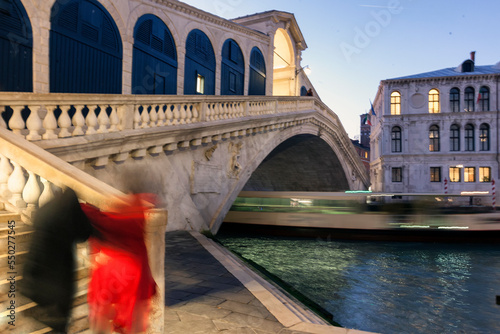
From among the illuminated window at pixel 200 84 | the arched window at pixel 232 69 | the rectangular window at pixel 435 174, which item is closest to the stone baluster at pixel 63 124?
the illuminated window at pixel 200 84

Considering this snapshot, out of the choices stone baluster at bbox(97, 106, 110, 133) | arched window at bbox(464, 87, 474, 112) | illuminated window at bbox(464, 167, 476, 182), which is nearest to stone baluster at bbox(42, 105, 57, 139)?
stone baluster at bbox(97, 106, 110, 133)

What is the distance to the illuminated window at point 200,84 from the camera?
1448cm

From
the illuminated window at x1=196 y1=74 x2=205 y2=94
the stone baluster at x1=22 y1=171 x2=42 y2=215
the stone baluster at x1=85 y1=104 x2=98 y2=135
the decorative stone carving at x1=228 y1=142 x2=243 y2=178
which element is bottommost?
Answer: the stone baluster at x1=22 y1=171 x2=42 y2=215

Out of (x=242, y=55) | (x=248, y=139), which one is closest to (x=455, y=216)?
(x=248, y=139)

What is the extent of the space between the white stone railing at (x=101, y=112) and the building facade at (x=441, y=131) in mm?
26063

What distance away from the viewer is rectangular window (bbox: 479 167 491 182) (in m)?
31.6

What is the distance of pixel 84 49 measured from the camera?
376 inches

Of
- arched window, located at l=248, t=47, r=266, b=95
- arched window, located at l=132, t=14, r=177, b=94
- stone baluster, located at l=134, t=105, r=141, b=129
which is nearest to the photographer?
stone baluster, located at l=134, t=105, r=141, b=129

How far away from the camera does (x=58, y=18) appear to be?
8.81m

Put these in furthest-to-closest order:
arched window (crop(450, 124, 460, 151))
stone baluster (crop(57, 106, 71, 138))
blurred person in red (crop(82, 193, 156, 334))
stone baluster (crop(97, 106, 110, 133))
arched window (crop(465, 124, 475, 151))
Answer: arched window (crop(450, 124, 460, 151))
arched window (crop(465, 124, 475, 151))
stone baluster (crop(97, 106, 110, 133))
stone baluster (crop(57, 106, 71, 138))
blurred person in red (crop(82, 193, 156, 334))

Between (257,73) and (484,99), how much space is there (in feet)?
83.7

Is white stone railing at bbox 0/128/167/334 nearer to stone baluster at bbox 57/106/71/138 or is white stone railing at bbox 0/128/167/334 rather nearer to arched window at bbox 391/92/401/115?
stone baluster at bbox 57/106/71/138

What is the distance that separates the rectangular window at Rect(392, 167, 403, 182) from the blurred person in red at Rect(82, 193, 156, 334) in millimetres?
34719

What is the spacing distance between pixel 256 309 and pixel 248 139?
9055mm
